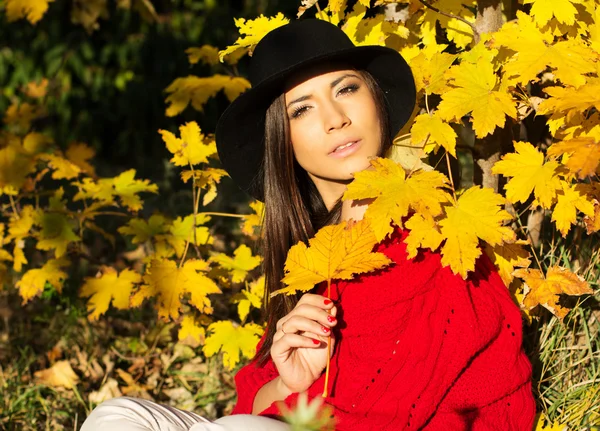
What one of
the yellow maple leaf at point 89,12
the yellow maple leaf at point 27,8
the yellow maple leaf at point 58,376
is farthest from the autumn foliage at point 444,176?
the yellow maple leaf at point 89,12

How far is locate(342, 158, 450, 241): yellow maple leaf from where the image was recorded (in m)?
1.96

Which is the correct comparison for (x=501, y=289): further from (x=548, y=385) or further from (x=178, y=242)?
(x=178, y=242)

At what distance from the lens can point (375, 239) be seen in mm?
2086

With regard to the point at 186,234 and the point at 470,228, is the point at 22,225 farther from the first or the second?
the point at 470,228

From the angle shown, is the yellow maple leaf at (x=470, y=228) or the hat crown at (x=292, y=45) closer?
the yellow maple leaf at (x=470, y=228)

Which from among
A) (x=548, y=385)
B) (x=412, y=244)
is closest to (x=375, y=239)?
(x=412, y=244)

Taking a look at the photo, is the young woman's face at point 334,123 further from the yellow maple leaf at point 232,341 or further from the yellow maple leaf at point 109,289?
the yellow maple leaf at point 109,289

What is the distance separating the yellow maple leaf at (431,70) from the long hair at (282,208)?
117 millimetres

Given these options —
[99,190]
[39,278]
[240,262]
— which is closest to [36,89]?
[99,190]

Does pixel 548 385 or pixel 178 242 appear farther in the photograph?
pixel 178 242

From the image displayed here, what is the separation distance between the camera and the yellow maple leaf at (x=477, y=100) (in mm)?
2088

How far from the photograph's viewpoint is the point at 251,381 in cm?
247

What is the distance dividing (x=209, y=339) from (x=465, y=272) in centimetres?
117

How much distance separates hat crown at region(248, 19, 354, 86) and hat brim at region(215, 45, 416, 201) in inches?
1.3
